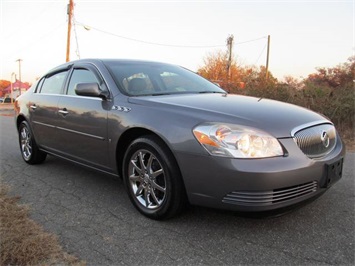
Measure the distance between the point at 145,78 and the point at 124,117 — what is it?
756 mm

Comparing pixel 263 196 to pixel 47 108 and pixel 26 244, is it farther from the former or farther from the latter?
pixel 47 108

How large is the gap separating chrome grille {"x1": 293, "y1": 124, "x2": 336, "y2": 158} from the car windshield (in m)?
1.45

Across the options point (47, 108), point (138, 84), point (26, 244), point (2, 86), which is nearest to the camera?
point (26, 244)

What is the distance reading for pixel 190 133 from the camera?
2633mm

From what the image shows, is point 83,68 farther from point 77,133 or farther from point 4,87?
point 4,87

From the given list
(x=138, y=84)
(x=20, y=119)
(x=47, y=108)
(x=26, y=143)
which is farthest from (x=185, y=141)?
(x=20, y=119)

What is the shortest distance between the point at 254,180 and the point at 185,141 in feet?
2.01

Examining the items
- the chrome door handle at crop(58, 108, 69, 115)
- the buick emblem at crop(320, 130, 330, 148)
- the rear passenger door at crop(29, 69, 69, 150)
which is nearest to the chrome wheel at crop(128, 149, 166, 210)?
the chrome door handle at crop(58, 108, 69, 115)

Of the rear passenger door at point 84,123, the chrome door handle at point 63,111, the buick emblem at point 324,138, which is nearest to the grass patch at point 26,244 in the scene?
the rear passenger door at point 84,123

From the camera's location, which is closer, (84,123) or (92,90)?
(92,90)

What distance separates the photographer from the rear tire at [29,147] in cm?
505

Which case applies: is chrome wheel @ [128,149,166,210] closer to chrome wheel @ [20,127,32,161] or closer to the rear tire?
the rear tire

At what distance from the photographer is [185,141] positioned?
2.64 metres

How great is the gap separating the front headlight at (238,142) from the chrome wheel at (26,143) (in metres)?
3.56
